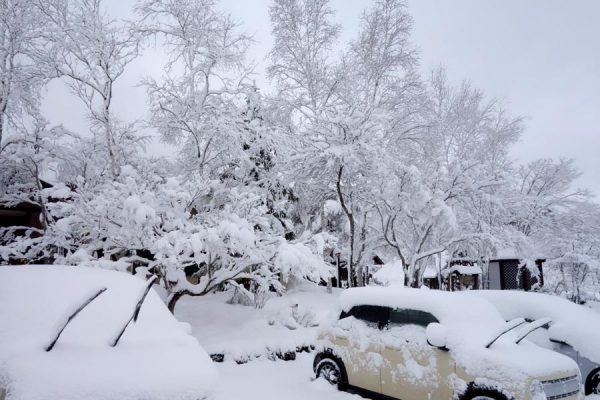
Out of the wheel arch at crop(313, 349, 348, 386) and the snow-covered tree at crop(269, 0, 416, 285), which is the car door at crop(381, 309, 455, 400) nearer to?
the wheel arch at crop(313, 349, 348, 386)

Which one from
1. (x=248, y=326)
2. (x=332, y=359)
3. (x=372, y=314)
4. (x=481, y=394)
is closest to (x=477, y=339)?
(x=481, y=394)

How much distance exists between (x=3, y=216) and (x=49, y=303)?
21.3 m

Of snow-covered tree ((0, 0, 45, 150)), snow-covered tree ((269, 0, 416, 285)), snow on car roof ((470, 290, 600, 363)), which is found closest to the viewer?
snow on car roof ((470, 290, 600, 363))

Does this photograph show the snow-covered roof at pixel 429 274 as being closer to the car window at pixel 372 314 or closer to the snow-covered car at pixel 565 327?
the snow-covered car at pixel 565 327

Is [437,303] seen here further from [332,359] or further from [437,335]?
[332,359]

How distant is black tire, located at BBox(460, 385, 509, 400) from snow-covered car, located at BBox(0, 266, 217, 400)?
330 centimetres

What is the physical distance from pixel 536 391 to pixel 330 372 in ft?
10.3

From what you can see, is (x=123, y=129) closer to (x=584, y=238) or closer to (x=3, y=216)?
(x=3, y=216)

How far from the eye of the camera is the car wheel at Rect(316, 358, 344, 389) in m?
6.01

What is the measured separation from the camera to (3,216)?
19344mm

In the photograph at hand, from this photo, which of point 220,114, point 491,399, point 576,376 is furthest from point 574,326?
point 220,114

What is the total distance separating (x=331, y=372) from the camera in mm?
6199

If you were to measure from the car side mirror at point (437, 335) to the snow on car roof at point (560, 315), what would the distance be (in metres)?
3.09

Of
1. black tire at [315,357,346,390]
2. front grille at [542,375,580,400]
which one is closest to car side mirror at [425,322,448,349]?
front grille at [542,375,580,400]
